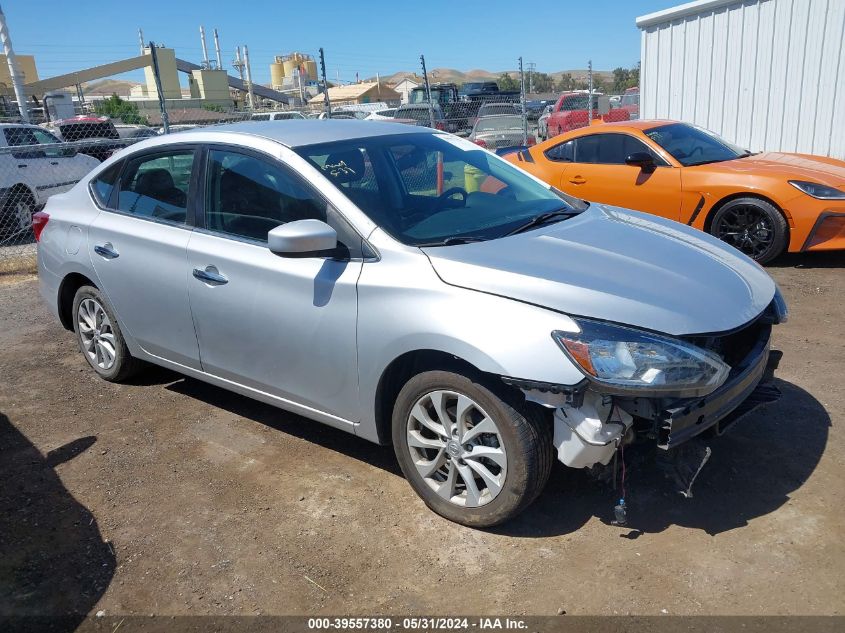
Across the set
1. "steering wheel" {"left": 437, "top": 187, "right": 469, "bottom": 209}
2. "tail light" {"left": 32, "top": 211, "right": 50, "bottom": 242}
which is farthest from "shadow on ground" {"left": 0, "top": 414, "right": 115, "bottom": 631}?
"steering wheel" {"left": 437, "top": 187, "right": 469, "bottom": 209}

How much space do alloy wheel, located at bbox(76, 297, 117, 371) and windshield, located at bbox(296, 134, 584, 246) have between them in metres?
2.11

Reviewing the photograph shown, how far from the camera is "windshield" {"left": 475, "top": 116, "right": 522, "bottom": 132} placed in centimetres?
1717

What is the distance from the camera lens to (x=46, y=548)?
3217 millimetres

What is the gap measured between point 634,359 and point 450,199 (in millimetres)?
1456

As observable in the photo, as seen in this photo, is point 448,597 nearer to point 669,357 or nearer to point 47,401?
point 669,357

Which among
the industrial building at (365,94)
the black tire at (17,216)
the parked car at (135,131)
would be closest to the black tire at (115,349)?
the black tire at (17,216)

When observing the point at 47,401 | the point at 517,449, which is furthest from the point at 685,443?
the point at 47,401

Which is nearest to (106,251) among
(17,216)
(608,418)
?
(608,418)

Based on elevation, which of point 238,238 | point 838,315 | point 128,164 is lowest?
point 838,315

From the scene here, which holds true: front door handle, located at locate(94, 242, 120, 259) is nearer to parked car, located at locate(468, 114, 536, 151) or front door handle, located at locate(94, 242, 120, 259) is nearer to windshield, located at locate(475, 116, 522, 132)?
parked car, located at locate(468, 114, 536, 151)

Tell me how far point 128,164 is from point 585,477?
3.37 m

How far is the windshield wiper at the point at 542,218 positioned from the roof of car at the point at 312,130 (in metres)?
0.97

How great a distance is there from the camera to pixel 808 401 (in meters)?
4.14

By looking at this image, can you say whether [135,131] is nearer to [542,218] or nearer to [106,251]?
[106,251]
